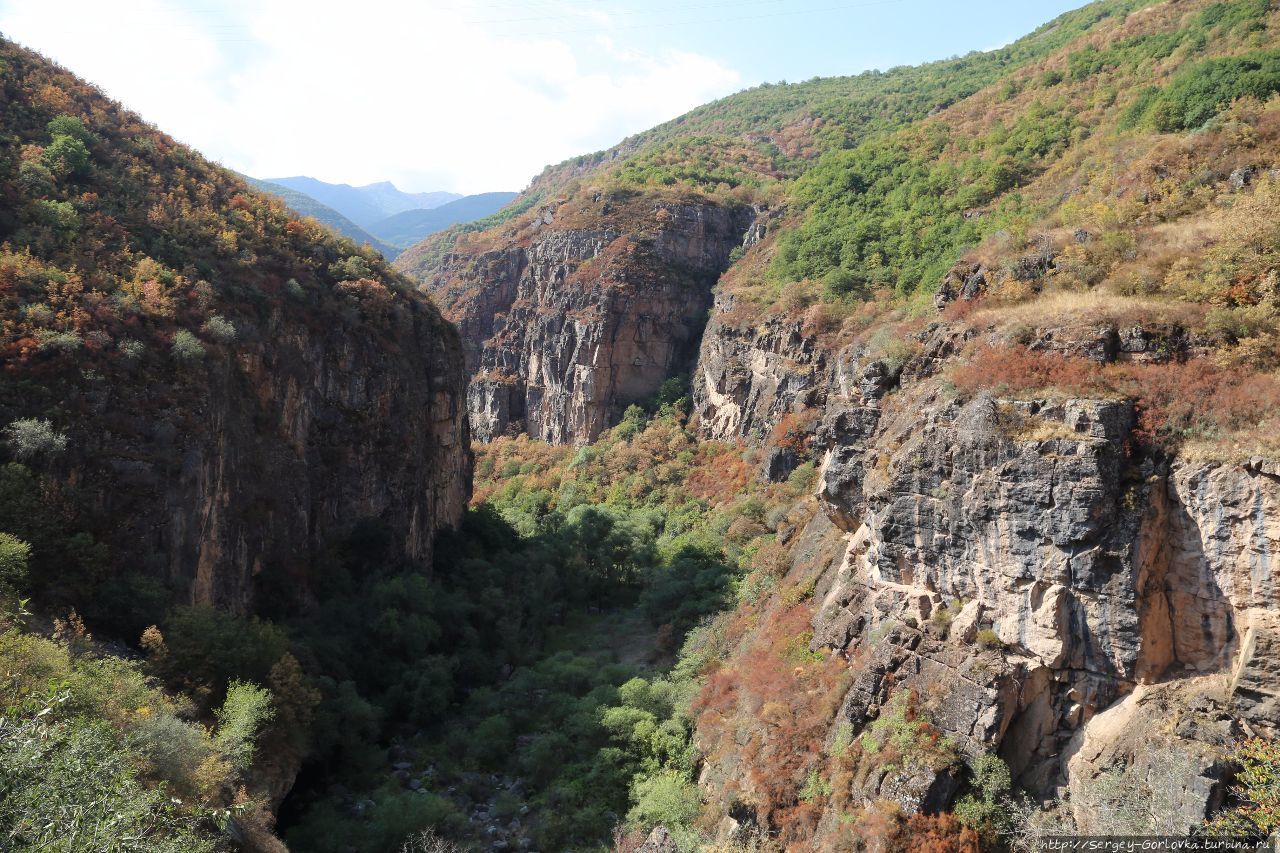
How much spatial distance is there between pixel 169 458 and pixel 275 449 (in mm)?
6144

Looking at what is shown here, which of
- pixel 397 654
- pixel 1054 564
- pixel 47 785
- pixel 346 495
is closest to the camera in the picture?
pixel 47 785

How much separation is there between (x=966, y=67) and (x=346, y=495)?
327 ft

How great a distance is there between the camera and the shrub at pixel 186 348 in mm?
23906

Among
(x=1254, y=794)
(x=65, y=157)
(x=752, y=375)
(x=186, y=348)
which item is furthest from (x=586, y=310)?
(x=1254, y=794)

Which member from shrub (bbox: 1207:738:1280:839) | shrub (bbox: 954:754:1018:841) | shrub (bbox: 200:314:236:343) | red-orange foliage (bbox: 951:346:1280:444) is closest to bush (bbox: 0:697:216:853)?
shrub (bbox: 954:754:1018:841)

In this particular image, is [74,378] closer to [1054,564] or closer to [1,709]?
[1,709]

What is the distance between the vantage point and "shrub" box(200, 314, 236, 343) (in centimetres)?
2558

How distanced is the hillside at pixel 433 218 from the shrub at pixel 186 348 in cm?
13523

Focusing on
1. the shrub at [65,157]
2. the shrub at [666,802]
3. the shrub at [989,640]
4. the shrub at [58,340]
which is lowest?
the shrub at [666,802]

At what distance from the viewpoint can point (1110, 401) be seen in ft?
50.6

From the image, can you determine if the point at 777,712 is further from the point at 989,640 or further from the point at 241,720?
the point at 241,720

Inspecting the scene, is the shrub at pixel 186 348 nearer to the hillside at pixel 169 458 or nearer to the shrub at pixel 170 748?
the hillside at pixel 169 458

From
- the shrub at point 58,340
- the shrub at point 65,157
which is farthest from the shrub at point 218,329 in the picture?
the shrub at point 65,157

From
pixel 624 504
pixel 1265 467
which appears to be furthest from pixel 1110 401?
pixel 624 504
